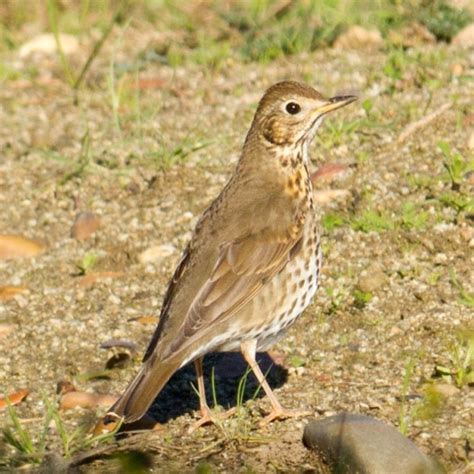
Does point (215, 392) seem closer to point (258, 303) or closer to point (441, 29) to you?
point (258, 303)

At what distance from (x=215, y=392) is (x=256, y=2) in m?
4.96

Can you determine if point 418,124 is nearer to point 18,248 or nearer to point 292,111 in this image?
point 292,111

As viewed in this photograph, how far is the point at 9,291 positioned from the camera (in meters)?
6.93

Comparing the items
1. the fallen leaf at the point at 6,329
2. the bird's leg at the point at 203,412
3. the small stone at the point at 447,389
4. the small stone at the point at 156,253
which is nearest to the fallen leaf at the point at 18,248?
the small stone at the point at 156,253

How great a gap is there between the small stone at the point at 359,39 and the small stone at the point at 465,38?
571mm

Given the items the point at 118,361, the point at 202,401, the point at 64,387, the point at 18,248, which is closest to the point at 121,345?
the point at 118,361

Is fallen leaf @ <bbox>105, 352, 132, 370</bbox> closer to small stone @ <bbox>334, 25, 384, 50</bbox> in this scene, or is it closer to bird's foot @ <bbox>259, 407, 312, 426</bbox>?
bird's foot @ <bbox>259, 407, 312, 426</bbox>

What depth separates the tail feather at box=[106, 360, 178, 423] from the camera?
5.06 meters

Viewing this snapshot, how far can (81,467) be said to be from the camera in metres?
5.11

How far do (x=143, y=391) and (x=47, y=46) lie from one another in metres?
5.73

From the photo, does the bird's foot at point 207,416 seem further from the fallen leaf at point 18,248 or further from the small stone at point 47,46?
the small stone at point 47,46

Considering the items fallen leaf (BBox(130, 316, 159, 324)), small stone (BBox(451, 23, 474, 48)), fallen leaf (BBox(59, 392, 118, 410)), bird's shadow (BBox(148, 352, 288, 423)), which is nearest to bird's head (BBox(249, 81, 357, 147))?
bird's shadow (BBox(148, 352, 288, 423))

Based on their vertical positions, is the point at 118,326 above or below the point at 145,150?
below

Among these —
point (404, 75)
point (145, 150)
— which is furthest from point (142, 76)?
point (404, 75)
